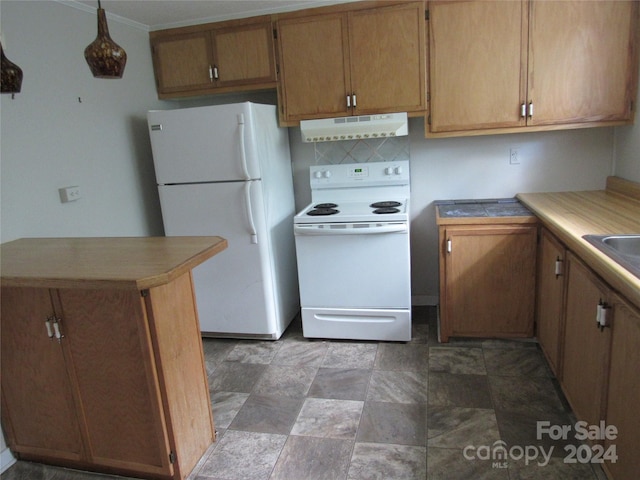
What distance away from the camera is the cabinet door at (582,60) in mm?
2551

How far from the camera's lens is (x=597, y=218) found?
Result: 2.18 m

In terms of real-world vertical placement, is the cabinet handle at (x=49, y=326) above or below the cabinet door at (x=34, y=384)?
above

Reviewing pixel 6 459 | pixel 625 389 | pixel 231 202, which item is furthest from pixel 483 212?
pixel 6 459

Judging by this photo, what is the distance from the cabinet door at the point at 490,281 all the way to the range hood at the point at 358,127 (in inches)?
29.3

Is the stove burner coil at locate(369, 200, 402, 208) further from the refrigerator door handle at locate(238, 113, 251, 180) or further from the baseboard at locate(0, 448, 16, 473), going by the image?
the baseboard at locate(0, 448, 16, 473)

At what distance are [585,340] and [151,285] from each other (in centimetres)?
167

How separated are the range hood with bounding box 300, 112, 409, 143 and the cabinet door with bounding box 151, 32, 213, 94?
79 cm

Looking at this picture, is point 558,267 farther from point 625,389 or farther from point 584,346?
point 625,389

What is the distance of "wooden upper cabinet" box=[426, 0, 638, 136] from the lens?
2.57 meters

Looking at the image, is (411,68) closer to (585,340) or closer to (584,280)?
(584,280)

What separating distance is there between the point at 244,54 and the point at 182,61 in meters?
0.46

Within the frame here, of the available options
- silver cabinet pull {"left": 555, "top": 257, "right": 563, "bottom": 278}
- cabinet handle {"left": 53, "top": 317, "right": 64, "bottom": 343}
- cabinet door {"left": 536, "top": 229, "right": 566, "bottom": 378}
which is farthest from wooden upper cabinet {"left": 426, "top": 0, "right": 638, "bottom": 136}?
cabinet handle {"left": 53, "top": 317, "right": 64, "bottom": 343}

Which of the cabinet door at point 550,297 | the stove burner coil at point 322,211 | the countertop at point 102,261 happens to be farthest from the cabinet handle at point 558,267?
the countertop at point 102,261

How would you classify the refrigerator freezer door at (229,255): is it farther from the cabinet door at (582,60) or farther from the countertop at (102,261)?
the cabinet door at (582,60)
